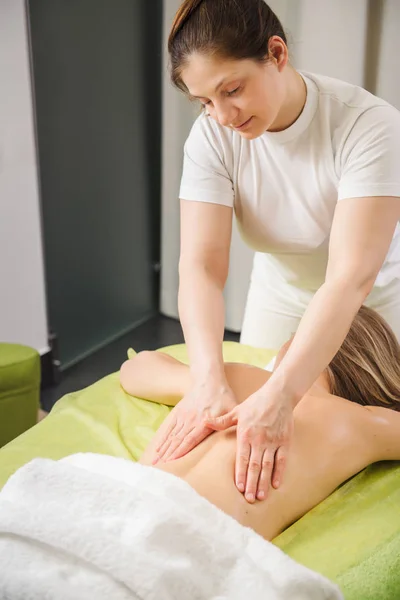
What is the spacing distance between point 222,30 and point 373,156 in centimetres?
42

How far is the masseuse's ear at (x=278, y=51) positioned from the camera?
1389 mm

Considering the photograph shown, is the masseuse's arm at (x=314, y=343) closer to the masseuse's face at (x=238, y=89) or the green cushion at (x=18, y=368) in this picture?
the masseuse's face at (x=238, y=89)

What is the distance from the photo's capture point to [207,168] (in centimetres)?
169

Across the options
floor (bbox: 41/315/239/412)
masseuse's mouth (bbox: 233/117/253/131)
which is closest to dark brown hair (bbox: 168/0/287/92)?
masseuse's mouth (bbox: 233/117/253/131)

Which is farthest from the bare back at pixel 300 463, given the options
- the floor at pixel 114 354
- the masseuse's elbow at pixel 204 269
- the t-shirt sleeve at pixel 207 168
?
the floor at pixel 114 354

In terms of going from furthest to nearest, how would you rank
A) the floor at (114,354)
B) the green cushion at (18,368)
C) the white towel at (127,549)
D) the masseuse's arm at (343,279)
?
the floor at (114,354)
the green cushion at (18,368)
the masseuse's arm at (343,279)
the white towel at (127,549)

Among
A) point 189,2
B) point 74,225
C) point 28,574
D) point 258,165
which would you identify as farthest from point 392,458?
point 74,225

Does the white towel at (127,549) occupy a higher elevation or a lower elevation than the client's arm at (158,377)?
higher

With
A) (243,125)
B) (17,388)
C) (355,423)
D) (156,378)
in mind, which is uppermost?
(243,125)

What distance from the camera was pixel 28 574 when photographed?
103 centimetres

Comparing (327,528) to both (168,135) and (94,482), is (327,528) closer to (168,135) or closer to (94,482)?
(94,482)

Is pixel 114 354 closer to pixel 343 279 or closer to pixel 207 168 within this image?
pixel 207 168

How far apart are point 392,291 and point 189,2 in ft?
3.17

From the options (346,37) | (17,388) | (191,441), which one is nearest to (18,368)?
(17,388)
